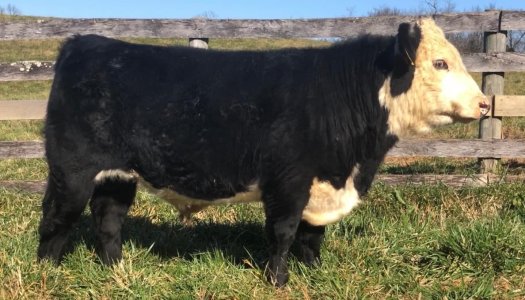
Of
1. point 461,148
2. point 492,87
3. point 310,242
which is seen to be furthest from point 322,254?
point 492,87

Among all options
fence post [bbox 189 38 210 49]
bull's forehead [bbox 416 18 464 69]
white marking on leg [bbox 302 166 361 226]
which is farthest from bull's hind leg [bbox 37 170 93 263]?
fence post [bbox 189 38 210 49]

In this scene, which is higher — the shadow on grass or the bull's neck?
the bull's neck

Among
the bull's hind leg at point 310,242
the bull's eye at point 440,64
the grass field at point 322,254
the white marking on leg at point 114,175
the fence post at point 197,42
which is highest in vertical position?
the fence post at point 197,42

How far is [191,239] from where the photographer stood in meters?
4.79

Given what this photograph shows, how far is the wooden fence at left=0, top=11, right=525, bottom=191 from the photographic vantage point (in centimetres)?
636

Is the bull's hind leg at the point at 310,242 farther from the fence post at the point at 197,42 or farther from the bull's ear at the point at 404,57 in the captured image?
the fence post at the point at 197,42

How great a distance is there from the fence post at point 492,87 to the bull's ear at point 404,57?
3.25 m

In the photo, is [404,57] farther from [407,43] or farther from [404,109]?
[404,109]

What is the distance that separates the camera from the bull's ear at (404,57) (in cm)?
352

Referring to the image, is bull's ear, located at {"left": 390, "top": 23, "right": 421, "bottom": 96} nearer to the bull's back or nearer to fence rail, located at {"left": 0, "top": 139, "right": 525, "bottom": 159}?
the bull's back

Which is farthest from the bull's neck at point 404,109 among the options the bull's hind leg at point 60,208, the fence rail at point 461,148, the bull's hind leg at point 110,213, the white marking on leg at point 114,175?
the fence rail at point 461,148

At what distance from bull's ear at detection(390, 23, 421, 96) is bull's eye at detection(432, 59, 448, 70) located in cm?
14

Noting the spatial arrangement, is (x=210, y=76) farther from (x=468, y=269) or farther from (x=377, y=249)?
(x=468, y=269)

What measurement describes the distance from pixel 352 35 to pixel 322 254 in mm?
3340
